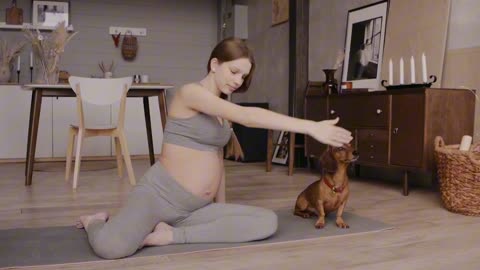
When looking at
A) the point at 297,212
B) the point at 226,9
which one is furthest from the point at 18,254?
the point at 226,9

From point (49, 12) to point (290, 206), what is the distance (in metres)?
4.67

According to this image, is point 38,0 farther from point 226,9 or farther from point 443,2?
point 443,2

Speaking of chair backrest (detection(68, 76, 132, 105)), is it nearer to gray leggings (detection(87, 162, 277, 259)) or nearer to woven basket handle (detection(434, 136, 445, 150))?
gray leggings (detection(87, 162, 277, 259))

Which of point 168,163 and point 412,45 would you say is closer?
point 168,163

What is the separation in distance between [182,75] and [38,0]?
203 centimetres

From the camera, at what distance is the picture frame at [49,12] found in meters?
6.25

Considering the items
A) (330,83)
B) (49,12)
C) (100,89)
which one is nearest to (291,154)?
(330,83)

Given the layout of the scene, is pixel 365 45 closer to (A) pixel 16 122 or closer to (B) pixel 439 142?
(B) pixel 439 142

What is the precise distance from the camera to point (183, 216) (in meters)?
2.14

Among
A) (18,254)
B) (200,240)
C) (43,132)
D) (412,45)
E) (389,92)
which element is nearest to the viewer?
(18,254)

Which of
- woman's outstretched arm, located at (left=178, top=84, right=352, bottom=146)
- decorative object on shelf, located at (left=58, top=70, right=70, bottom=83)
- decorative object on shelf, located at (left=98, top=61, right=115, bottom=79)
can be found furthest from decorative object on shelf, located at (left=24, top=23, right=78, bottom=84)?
woman's outstretched arm, located at (left=178, top=84, right=352, bottom=146)

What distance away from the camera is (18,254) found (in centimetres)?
195

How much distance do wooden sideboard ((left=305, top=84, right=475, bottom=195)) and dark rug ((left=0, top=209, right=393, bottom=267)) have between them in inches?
36.1

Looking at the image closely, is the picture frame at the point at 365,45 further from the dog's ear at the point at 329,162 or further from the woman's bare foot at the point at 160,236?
the woman's bare foot at the point at 160,236
